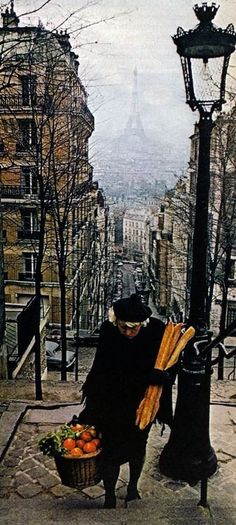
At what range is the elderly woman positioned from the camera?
4789 mm

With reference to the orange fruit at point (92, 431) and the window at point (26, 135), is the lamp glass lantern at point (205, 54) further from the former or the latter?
the window at point (26, 135)

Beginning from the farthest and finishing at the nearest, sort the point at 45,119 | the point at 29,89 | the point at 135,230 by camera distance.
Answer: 1. the point at 135,230
2. the point at 45,119
3. the point at 29,89

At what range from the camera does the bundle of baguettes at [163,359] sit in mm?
4684

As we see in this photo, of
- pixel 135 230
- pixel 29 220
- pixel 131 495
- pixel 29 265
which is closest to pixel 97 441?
pixel 131 495

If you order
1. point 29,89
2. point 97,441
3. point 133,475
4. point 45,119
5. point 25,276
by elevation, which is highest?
point 29,89

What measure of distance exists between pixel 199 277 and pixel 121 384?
50.6 inches

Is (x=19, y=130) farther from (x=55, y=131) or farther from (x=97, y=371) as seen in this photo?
(x=97, y=371)

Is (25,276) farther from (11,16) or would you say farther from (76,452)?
(76,452)

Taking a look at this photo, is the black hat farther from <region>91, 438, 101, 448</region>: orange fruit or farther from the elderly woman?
<region>91, 438, 101, 448</region>: orange fruit

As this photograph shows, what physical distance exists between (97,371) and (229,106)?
363 inches

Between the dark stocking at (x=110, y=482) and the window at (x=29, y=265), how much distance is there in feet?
66.4

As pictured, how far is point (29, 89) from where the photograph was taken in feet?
33.5

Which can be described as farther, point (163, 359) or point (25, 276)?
point (25, 276)

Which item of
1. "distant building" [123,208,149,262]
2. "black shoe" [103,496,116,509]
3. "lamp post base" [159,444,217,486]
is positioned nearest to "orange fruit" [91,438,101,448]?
"black shoe" [103,496,116,509]
